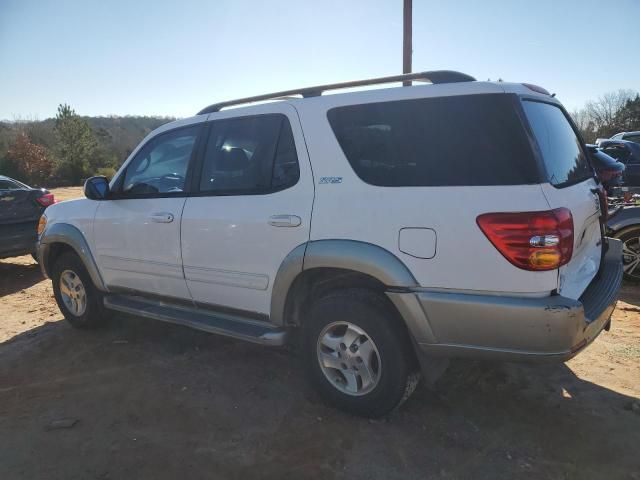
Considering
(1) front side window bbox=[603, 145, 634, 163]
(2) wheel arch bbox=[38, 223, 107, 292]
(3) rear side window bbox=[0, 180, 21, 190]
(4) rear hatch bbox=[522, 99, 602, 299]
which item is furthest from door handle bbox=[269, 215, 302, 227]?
(1) front side window bbox=[603, 145, 634, 163]

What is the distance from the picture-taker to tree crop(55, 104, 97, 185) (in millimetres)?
31031

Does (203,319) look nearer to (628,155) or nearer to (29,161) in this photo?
(628,155)

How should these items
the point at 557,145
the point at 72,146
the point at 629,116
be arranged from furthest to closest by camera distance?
the point at 629,116 < the point at 72,146 < the point at 557,145

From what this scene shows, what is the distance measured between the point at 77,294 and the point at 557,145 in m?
4.38

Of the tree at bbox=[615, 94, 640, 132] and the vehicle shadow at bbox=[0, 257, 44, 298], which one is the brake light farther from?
the tree at bbox=[615, 94, 640, 132]

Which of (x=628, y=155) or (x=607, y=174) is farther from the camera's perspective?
(x=628, y=155)

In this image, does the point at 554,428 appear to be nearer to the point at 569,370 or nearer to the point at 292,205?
the point at 569,370

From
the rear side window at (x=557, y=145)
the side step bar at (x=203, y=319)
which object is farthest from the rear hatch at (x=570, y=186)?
the side step bar at (x=203, y=319)

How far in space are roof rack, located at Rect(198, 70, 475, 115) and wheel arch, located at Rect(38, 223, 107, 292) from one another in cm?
175

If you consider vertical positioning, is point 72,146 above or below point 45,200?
above

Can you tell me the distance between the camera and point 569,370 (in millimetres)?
3574

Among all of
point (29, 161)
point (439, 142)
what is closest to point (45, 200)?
point (439, 142)

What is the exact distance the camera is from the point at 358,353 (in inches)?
115

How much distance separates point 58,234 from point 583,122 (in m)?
42.9
